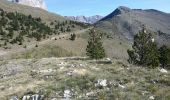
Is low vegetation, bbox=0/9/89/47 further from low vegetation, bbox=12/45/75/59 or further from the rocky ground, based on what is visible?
the rocky ground

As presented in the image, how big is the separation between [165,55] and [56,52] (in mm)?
40612

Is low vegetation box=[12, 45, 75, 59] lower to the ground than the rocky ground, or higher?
lower

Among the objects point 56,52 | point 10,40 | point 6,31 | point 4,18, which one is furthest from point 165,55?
point 4,18

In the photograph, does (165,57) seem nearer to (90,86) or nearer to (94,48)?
(94,48)

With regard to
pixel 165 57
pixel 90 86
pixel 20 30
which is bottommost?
pixel 165 57

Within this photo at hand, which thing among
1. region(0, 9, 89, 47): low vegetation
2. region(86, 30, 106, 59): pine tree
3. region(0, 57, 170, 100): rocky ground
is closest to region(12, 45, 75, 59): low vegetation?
region(0, 9, 89, 47): low vegetation

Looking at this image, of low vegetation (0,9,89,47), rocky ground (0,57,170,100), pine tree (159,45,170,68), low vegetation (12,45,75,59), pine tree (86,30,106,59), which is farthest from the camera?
low vegetation (0,9,89,47)

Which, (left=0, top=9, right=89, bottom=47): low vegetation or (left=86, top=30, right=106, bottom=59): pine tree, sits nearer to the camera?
(left=86, top=30, right=106, bottom=59): pine tree

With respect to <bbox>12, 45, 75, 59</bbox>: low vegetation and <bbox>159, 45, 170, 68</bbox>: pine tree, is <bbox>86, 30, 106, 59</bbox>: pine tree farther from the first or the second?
<bbox>12, 45, 75, 59</bbox>: low vegetation

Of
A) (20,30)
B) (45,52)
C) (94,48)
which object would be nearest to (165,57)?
(94,48)

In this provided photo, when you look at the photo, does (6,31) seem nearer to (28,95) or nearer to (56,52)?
(56,52)

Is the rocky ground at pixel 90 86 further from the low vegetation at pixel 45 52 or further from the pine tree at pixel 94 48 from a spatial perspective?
the low vegetation at pixel 45 52

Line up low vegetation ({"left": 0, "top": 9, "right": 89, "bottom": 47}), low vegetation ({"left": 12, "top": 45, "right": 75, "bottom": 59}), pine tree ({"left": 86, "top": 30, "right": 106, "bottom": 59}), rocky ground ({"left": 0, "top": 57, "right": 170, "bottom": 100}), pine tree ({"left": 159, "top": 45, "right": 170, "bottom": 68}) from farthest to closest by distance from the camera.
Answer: low vegetation ({"left": 0, "top": 9, "right": 89, "bottom": 47}), low vegetation ({"left": 12, "top": 45, "right": 75, "bottom": 59}), pine tree ({"left": 159, "top": 45, "right": 170, "bottom": 68}), pine tree ({"left": 86, "top": 30, "right": 106, "bottom": 59}), rocky ground ({"left": 0, "top": 57, "right": 170, "bottom": 100})

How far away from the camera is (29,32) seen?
141375 millimetres
